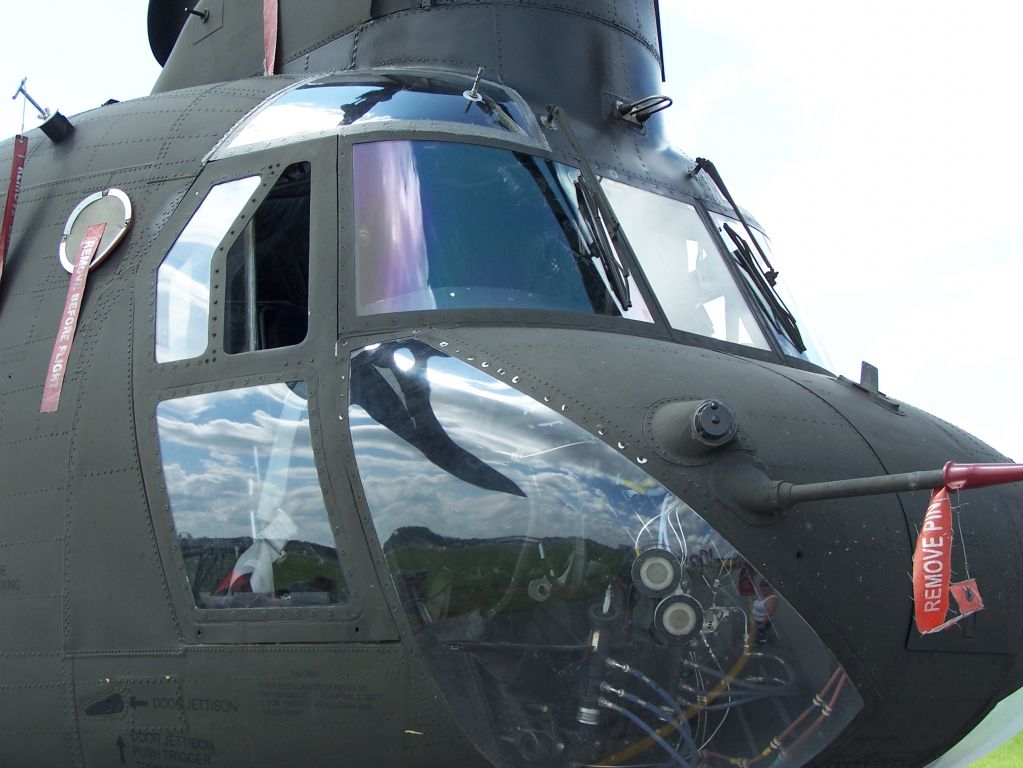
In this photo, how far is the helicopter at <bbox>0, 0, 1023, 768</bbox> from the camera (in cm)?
349

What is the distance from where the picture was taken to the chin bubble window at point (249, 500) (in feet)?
12.8

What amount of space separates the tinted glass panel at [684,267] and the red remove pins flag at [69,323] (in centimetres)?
226

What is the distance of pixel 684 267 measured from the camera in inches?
197

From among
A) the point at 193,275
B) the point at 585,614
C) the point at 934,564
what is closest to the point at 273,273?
the point at 193,275

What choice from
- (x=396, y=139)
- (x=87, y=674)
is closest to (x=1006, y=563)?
(x=396, y=139)

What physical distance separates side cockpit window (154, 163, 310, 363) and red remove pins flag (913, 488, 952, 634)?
230 centimetres

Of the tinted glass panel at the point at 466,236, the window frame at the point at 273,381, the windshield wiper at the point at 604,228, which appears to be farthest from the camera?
the windshield wiper at the point at 604,228

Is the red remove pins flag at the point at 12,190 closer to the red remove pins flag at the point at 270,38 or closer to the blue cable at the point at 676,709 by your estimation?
the red remove pins flag at the point at 270,38

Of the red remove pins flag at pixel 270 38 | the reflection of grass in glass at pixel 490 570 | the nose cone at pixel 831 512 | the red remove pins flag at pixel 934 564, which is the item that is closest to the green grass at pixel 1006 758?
the nose cone at pixel 831 512

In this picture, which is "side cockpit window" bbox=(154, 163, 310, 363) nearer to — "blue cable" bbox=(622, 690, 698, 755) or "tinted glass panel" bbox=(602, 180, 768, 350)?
"tinted glass panel" bbox=(602, 180, 768, 350)

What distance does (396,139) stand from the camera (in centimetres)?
463

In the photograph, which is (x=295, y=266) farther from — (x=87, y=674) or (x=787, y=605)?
(x=787, y=605)

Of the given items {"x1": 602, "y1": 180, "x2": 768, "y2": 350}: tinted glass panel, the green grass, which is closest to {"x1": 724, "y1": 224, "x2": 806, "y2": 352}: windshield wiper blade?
{"x1": 602, "y1": 180, "x2": 768, "y2": 350}: tinted glass panel

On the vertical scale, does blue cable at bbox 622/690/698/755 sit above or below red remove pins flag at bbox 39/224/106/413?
below
